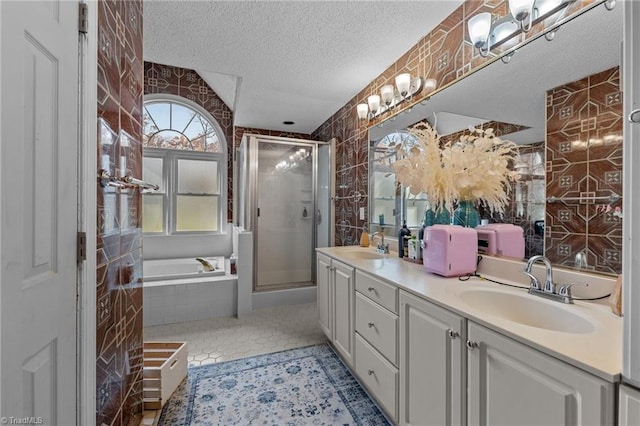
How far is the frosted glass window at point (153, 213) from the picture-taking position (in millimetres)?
3883

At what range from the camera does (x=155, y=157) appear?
387 cm

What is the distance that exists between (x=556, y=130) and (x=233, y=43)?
80.4 inches

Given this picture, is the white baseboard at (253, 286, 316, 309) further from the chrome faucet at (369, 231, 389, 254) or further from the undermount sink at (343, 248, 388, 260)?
the chrome faucet at (369, 231, 389, 254)

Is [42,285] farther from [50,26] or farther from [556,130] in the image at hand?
[556,130]

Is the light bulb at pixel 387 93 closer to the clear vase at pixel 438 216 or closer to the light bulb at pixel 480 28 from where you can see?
the light bulb at pixel 480 28

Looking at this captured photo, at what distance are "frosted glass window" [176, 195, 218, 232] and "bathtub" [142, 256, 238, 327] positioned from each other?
129 cm

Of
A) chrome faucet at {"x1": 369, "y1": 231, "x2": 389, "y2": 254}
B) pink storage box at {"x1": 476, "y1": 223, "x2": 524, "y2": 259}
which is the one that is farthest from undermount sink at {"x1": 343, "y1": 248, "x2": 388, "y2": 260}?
pink storage box at {"x1": 476, "y1": 223, "x2": 524, "y2": 259}

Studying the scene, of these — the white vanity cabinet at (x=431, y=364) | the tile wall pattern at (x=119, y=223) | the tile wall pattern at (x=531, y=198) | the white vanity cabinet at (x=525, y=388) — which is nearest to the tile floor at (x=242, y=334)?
the tile wall pattern at (x=119, y=223)

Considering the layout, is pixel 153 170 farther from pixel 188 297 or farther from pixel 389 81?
pixel 389 81

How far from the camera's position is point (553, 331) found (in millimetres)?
832

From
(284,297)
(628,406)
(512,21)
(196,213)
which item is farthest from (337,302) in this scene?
(196,213)

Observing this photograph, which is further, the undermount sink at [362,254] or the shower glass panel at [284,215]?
the shower glass panel at [284,215]

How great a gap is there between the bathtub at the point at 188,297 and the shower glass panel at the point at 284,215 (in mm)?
426

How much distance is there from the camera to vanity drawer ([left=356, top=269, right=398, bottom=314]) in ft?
4.45
